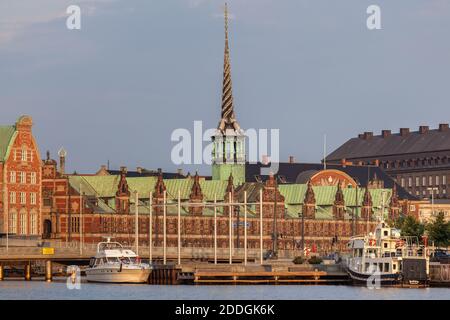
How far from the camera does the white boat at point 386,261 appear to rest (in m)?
167

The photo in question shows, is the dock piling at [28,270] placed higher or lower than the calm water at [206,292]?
higher

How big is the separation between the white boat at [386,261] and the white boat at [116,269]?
57.0ft

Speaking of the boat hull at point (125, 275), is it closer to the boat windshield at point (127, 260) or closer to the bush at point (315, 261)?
the boat windshield at point (127, 260)

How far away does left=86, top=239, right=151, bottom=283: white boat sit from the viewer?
172375 millimetres

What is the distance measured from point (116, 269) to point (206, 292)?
19577 mm

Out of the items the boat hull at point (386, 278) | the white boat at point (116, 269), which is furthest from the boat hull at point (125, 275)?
the boat hull at point (386, 278)

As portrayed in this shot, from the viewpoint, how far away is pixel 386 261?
551 ft
